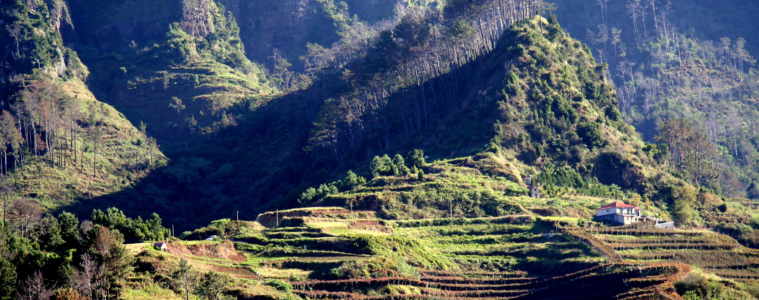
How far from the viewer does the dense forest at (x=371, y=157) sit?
101438 millimetres

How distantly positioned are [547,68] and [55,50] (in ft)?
272

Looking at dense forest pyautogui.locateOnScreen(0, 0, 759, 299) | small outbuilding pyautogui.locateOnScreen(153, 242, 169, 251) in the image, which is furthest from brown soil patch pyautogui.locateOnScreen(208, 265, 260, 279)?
small outbuilding pyautogui.locateOnScreen(153, 242, 169, 251)

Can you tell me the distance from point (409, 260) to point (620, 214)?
2435 cm

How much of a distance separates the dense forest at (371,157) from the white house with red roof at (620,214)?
2890mm

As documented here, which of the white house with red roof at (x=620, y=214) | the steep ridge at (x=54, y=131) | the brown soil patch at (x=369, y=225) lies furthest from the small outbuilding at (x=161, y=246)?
the white house with red roof at (x=620, y=214)

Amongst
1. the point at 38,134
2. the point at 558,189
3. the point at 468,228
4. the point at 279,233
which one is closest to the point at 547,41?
the point at 558,189

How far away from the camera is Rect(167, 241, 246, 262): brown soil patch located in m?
102

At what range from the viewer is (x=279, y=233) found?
362 ft

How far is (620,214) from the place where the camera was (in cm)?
11538

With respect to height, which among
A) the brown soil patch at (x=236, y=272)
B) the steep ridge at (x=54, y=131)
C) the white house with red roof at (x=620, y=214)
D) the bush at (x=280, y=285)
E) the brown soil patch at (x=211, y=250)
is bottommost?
the bush at (x=280, y=285)

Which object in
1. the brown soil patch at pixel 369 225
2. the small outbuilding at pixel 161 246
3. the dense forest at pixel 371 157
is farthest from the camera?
the brown soil patch at pixel 369 225

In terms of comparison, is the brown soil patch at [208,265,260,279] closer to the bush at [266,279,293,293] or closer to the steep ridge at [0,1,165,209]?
the bush at [266,279,293,293]

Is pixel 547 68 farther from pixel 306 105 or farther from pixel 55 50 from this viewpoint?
pixel 55 50

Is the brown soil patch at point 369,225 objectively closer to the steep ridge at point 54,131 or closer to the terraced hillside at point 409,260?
the terraced hillside at point 409,260
